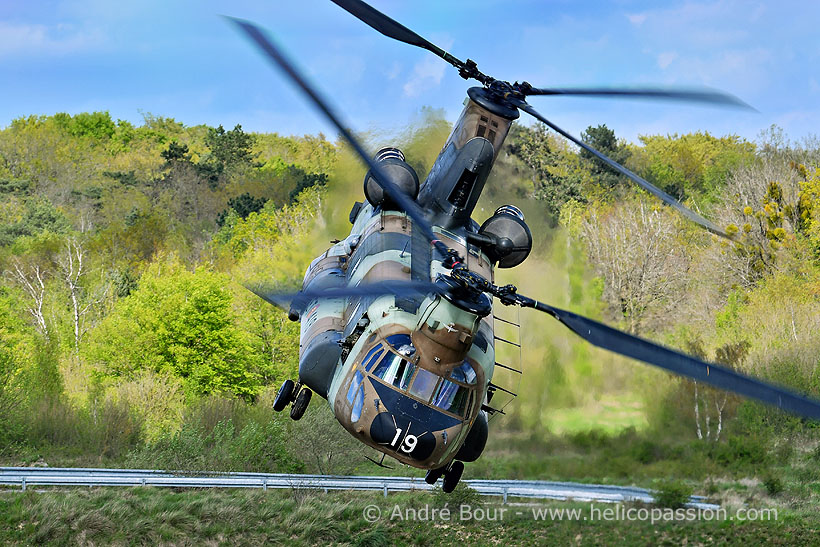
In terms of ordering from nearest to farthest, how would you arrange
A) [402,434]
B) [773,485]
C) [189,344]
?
1. [402,434]
2. [773,485]
3. [189,344]

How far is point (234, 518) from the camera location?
Answer: 112ft

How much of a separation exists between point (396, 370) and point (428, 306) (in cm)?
148

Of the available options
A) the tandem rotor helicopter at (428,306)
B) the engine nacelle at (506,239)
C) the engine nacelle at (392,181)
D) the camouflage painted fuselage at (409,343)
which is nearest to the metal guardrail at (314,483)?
the tandem rotor helicopter at (428,306)

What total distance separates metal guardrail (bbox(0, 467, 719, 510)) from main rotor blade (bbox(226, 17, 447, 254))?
776 inches

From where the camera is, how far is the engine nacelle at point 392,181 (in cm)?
2488

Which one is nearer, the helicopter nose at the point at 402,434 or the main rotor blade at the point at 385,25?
the helicopter nose at the point at 402,434

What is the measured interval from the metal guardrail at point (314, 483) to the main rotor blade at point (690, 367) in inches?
757

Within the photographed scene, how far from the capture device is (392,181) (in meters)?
25.3

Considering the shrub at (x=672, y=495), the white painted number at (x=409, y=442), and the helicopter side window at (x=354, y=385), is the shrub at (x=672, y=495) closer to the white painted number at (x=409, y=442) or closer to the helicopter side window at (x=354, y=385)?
the white painted number at (x=409, y=442)

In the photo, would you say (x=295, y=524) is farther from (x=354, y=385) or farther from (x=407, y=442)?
(x=407, y=442)

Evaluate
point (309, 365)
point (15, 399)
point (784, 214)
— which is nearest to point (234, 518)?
point (309, 365)

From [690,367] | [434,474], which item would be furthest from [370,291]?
[434,474]

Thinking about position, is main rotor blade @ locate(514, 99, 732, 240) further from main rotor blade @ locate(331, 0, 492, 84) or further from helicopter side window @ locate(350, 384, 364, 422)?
helicopter side window @ locate(350, 384, 364, 422)

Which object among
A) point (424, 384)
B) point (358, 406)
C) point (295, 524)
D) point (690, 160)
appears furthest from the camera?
point (690, 160)
